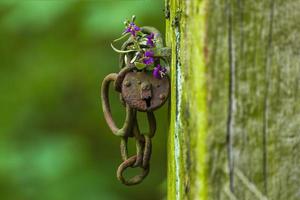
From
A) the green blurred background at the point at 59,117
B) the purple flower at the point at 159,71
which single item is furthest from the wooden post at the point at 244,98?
the green blurred background at the point at 59,117

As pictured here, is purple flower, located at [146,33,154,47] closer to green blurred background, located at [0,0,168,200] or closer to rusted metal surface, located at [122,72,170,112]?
rusted metal surface, located at [122,72,170,112]

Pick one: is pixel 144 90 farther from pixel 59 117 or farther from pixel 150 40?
pixel 59 117

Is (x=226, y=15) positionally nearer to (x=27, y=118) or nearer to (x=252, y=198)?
(x=252, y=198)

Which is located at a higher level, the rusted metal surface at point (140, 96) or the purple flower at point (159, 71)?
the purple flower at point (159, 71)

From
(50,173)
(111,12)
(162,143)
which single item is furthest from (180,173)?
(162,143)

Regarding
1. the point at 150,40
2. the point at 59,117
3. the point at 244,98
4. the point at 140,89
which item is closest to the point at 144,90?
the point at 140,89

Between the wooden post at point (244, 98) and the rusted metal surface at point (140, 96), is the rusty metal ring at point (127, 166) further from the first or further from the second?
the wooden post at point (244, 98)
